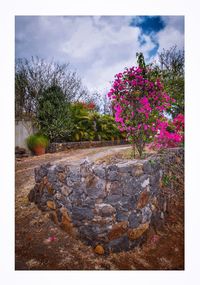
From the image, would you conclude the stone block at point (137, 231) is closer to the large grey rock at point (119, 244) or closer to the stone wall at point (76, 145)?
the large grey rock at point (119, 244)

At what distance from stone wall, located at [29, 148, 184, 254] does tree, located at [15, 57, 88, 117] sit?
131 cm

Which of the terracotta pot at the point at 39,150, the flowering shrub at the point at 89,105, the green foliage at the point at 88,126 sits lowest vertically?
the terracotta pot at the point at 39,150

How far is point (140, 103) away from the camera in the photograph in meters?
2.41

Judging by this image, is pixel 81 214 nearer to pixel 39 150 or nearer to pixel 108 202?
pixel 108 202

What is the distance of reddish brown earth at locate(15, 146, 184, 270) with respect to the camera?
7.08ft

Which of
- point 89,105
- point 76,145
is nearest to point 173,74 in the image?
point 89,105

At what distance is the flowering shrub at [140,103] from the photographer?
94.8 inches

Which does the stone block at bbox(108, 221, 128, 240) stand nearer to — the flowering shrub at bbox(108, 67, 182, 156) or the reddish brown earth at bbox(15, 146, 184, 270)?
the reddish brown earth at bbox(15, 146, 184, 270)

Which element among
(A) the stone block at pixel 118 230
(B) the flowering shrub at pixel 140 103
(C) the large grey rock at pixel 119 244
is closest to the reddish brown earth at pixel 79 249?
(C) the large grey rock at pixel 119 244

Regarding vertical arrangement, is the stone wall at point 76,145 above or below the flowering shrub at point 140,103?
below

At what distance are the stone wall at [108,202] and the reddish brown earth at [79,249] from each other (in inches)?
3.4

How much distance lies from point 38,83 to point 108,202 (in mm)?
2447

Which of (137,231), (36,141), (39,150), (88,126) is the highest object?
(88,126)
